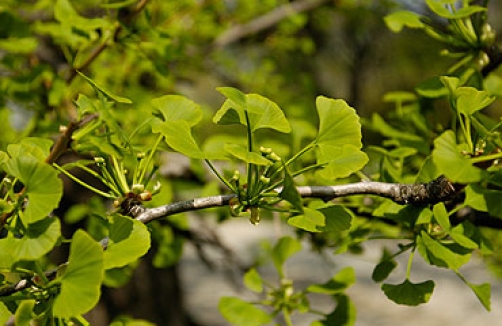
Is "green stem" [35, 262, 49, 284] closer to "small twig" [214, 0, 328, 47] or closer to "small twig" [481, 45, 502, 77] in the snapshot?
"small twig" [481, 45, 502, 77]

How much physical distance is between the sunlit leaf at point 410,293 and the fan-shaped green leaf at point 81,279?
0.33m

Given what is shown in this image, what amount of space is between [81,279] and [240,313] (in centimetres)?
35

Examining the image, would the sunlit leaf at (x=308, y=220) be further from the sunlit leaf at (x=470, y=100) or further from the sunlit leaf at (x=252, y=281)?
the sunlit leaf at (x=252, y=281)

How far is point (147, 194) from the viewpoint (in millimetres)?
573

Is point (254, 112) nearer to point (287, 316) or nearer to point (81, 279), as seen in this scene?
point (81, 279)

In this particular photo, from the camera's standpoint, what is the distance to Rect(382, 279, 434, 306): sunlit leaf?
0.64 m

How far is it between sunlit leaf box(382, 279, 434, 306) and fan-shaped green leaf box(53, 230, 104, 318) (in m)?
0.33

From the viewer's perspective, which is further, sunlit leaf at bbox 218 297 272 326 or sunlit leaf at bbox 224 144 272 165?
sunlit leaf at bbox 218 297 272 326

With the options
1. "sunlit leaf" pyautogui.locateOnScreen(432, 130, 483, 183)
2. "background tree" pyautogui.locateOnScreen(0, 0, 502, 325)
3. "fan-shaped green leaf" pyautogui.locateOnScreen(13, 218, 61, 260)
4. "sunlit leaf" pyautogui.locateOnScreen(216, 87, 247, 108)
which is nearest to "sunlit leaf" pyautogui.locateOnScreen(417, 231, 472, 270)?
"background tree" pyautogui.locateOnScreen(0, 0, 502, 325)

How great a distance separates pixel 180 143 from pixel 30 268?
0.51 ft

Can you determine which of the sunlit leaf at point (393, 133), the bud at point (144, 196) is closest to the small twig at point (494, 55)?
the sunlit leaf at point (393, 133)

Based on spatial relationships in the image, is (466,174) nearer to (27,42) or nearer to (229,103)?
(229,103)

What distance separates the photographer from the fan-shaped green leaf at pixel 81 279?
44 cm

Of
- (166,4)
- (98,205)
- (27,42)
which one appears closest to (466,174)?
(98,205)
